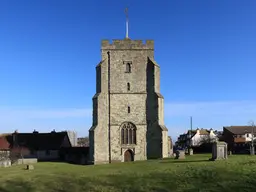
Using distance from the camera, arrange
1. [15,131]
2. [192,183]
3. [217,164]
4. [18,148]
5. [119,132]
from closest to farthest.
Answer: [192,183] < [217,164] < [119,132] < [18,148] < [15,131]

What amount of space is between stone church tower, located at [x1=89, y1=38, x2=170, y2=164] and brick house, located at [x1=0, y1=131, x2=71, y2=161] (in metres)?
17.6

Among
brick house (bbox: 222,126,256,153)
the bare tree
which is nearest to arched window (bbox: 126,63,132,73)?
the bare tree

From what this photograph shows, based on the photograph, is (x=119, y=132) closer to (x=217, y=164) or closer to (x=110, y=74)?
(x=110, y=74)

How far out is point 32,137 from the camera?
205 ft

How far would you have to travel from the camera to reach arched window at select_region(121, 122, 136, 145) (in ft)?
150

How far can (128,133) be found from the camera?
45.8 m

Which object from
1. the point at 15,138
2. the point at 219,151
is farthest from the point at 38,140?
the point at 219,151

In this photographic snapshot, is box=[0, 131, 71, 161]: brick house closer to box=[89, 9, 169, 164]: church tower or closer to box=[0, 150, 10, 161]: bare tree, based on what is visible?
box=[0, 150, 10, 161]: bare tree

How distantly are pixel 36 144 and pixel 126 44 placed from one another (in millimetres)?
25325

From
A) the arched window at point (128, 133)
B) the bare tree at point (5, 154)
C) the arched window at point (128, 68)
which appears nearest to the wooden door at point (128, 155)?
the arched window at point (128, 133)

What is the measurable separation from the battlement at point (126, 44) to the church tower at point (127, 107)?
0.17 m

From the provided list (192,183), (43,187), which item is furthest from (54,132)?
(192,183)

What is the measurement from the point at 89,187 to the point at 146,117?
21.8 meters

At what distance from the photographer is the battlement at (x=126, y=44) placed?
46812 mm
